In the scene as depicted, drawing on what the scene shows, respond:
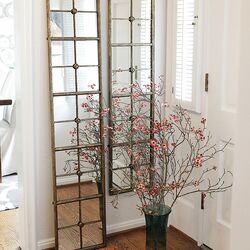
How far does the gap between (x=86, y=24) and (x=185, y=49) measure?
68cm

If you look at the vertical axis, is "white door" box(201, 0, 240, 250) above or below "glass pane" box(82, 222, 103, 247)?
above

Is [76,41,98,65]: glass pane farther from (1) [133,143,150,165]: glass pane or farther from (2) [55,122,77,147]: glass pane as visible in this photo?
(1) [133,143,150,165]: glass pane

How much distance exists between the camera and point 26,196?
2887 millimetres

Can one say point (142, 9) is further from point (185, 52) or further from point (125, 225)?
point (125, 225)

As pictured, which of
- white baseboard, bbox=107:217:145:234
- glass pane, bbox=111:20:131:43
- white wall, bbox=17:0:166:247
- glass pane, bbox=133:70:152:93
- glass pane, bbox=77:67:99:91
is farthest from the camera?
white baseboard, bbox=107:217:145:234

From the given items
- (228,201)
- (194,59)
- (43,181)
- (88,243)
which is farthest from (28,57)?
(228,201)

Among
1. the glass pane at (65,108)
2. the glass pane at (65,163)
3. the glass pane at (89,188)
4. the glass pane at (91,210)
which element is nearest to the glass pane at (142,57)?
the glass pane at (65,108)

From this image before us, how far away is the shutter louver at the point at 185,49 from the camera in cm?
293

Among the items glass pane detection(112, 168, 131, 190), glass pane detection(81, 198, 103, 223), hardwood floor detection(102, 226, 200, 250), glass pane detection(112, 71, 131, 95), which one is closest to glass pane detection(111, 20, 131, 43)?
glass pane detection(112, 71, 131, 95)

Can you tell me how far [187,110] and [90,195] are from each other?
0.87 metres

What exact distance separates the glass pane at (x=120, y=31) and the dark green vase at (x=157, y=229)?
45.1 inches

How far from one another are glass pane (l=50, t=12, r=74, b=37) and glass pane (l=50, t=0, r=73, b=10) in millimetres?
31

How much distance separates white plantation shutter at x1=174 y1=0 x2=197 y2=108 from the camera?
2922 millimetres

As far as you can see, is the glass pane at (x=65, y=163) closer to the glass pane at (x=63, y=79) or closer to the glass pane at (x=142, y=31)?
the glass pane at (x=63, y=79)
